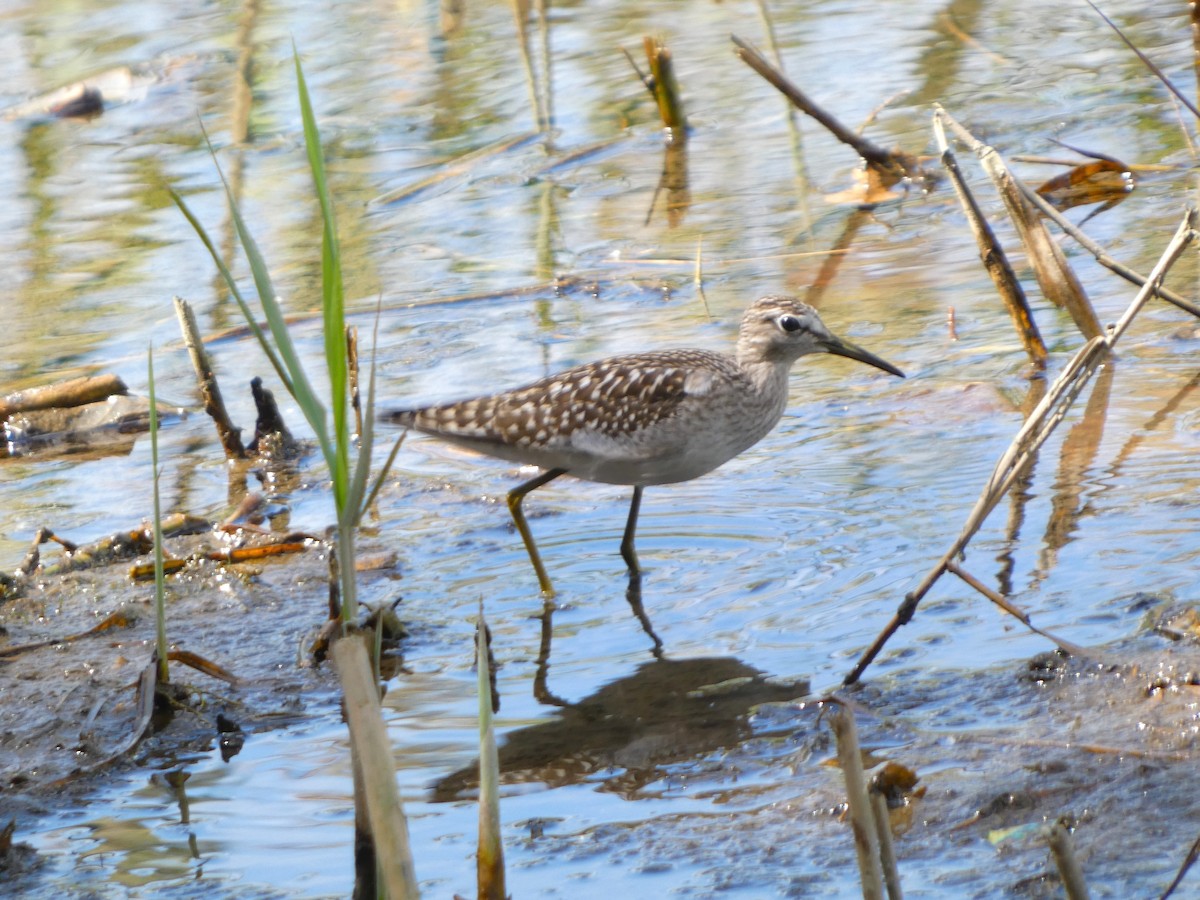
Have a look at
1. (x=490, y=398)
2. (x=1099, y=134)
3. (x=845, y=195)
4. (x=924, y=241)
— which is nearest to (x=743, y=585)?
(x=490, y=398)

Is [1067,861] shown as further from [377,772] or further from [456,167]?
[456,167]

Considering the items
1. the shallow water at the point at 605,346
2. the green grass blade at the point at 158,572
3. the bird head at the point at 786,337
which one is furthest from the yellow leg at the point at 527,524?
Answer: the green grass blade at the point at 158,572

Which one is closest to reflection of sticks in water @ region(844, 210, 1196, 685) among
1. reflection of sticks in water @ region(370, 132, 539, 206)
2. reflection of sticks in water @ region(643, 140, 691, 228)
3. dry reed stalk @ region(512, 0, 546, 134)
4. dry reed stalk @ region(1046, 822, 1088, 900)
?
dry reed stalk @ region(1046, 822, 1088, 900)

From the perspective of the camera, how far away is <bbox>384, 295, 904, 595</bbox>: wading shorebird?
19.4 ft

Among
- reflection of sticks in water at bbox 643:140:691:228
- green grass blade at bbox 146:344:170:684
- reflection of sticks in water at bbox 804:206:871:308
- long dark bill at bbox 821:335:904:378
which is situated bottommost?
reflection of sticks in water at bbox 804:206:871:308

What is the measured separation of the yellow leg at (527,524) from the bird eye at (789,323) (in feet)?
3.40

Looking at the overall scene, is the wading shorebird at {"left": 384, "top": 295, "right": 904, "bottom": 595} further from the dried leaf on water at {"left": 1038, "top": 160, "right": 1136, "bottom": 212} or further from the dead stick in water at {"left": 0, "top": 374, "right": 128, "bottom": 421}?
the dried leaf on water at {"left": 1038, "top": 160, "right": 1136, "bottom": 212}

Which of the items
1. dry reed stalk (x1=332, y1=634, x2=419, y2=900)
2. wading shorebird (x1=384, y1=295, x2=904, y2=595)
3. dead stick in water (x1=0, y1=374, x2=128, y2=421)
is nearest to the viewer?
dry reed stalk (x1=332, y1=634, x2=419, y2=900)

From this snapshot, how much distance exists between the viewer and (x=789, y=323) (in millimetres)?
6430

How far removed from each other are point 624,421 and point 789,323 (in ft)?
3.00

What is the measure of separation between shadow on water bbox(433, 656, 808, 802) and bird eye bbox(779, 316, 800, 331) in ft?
6.22

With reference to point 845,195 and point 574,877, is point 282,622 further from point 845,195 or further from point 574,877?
point 845,195

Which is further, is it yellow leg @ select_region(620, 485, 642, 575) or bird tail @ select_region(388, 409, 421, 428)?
bird tail @ select_region(388, 409, 421, 428)

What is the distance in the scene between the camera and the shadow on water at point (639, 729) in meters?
4.29
